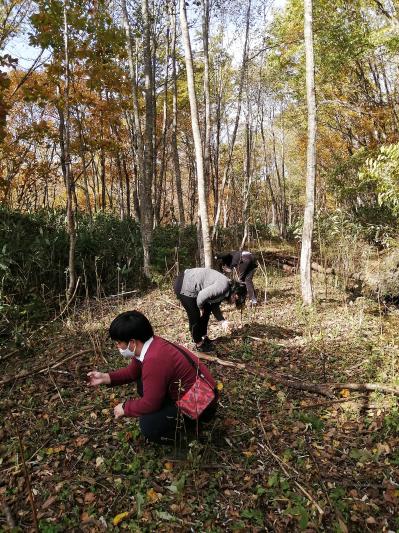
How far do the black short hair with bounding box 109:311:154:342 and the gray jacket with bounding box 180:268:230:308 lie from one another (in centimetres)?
195

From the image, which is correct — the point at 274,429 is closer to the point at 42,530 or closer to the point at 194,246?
the point at 42,530

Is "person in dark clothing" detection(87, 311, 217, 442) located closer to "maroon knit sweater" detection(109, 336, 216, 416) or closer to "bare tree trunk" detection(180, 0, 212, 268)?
"maroon knit sweater" detection(109, 336, 216, 416)

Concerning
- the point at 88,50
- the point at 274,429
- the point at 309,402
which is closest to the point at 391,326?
the point at 309,402

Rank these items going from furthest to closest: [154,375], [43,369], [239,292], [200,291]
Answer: [239,292]
[200,291]
[43,369]
[154,375]

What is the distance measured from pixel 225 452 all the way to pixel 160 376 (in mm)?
1036

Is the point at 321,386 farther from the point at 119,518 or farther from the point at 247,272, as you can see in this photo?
the point at 247,272

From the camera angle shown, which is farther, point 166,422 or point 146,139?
point 146,139

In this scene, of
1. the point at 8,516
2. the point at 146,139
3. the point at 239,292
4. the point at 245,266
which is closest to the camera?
the point at 8,516

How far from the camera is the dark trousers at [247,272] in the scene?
7.46 m

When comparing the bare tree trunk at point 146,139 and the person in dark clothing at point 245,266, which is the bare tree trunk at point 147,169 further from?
the person in dark clothing at point 245,266

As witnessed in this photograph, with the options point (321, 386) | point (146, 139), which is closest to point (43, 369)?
point (321, 386)

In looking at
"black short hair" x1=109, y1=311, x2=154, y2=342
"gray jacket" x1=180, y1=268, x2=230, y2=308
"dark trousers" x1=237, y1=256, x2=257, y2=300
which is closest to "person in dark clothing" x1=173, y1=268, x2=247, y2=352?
"gray jacket" x1=180, y1=268, x2=230, y2=308

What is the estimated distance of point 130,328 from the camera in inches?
110

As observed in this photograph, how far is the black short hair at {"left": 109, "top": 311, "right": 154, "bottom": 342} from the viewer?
2801 millimetres
